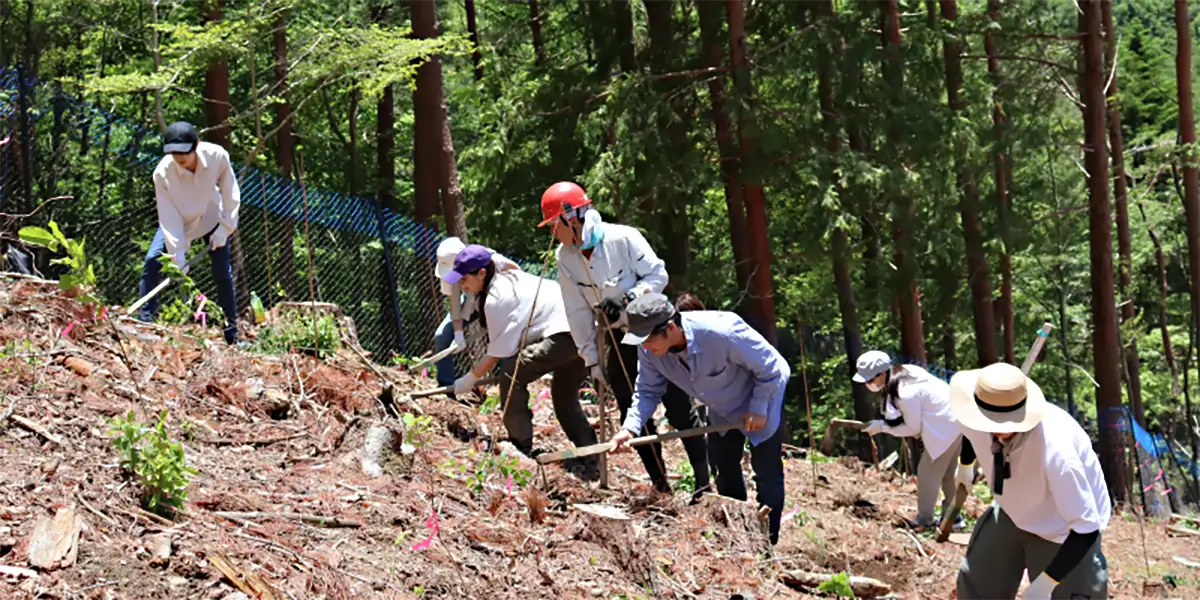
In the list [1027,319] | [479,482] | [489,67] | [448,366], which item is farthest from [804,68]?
[1027,319]

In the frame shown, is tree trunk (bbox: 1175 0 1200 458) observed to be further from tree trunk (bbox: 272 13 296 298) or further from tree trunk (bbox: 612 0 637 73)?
tree trunk (bbox: 272 13 296 298)

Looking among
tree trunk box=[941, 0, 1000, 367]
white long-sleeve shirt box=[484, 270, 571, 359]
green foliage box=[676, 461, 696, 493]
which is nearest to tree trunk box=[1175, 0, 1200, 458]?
tree trunk box=[941, 0, 1000, 367]

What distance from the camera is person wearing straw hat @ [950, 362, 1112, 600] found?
528 cm

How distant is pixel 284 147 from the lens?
2217 cm

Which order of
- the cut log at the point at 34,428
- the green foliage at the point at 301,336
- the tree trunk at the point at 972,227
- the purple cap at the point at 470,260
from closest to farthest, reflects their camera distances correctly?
1. the cut log at the point at 34,428
2. the purple cap at the point at 470,260
3. the green foliage at the point at 301,336
4. the tree trunk at the point at 972,227

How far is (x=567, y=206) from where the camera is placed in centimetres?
771

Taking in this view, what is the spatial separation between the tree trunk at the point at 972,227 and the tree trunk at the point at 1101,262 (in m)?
1.67

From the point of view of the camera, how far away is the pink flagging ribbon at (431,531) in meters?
6.30

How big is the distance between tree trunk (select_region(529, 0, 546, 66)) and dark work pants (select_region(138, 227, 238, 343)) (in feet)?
35.6

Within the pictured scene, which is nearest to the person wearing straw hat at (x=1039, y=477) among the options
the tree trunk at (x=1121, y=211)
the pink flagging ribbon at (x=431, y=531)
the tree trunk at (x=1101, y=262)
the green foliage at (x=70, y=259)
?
the pink flagging ribbon at (x=431, y=531)

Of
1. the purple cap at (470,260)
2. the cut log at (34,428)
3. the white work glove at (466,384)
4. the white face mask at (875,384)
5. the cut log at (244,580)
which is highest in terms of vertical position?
the purple cap at (470,260)

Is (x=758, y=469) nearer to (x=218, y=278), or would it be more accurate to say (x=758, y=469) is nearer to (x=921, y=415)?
(x=921, y=415)

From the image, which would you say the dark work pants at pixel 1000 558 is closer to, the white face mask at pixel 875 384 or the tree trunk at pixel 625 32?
the white face mask at pixel 875 384

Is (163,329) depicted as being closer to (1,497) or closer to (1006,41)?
(1,497)
